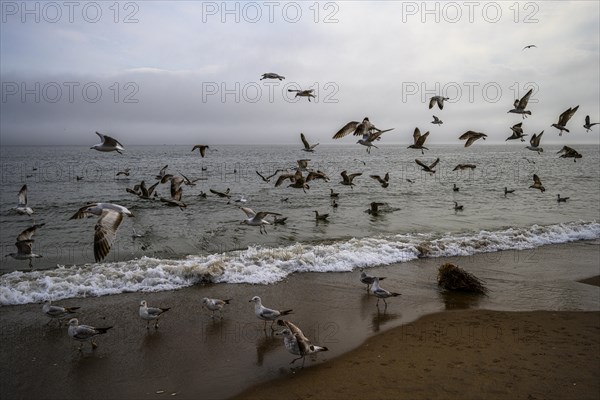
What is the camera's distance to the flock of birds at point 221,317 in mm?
7020

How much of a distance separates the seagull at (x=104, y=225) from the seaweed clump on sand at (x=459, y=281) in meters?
7.75

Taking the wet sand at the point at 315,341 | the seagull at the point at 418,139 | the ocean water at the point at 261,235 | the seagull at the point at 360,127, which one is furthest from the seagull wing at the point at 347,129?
the wet sand at the point at 315,341

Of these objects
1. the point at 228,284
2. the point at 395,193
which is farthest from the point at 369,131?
the point at 395,193

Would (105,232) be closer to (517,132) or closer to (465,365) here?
(465,365)

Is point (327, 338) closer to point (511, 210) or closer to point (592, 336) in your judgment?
point (592, 336)

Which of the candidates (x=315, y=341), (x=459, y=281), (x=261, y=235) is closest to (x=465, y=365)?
(x=315, y=341)

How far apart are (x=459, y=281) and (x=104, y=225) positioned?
8.31 metres

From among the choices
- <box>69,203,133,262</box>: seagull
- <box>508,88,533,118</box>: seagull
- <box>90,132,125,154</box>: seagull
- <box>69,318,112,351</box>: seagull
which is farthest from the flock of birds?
<box>508,88,533,118</box>: seagull

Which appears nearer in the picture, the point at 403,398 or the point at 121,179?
the point at 403,398

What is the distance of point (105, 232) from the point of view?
7.74m

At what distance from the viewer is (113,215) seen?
8.60m

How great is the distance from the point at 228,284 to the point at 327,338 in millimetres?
4222

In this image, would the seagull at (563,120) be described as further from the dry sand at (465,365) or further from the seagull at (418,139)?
the dry sand at (465,365)

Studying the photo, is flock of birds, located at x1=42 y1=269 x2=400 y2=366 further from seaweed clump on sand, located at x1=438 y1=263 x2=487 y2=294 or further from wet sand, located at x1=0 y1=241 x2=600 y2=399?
seaweed clump on sand, located at x1=438 y1=263 x2=487 y2=294
